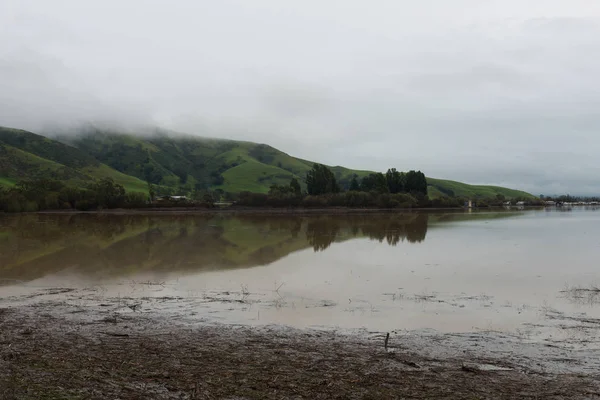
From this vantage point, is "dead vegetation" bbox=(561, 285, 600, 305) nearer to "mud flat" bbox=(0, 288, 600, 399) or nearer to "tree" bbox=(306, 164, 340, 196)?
"mud flat" bbox=(0, 288, 600, 399)

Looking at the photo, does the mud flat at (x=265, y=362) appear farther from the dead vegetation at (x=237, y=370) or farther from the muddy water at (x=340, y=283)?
the muddy water at (x=340, y=283)

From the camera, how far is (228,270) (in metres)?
28.0

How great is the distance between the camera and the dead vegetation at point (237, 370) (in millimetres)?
8703

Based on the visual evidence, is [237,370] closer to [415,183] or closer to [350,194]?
[350,194]

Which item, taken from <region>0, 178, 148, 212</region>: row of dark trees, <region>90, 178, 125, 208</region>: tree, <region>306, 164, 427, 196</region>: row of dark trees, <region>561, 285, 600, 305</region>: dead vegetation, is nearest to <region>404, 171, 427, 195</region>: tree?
<region>306, 164, 427, 196</region>: row of dark trees

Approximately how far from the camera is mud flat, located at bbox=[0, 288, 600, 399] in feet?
28.8

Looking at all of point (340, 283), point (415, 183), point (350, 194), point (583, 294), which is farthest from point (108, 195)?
point (583, 294)

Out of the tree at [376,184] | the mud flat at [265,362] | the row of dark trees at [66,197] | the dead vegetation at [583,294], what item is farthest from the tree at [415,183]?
the mud flat at [265,362]

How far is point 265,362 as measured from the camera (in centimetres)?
1059

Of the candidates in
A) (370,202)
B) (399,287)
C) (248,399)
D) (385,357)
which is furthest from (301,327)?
(370,202)

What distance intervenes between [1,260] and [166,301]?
799 inches

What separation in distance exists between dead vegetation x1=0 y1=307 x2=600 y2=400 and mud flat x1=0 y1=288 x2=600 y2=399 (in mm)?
24

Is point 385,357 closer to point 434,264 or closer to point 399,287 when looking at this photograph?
point 399,287

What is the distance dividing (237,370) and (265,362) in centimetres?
86
